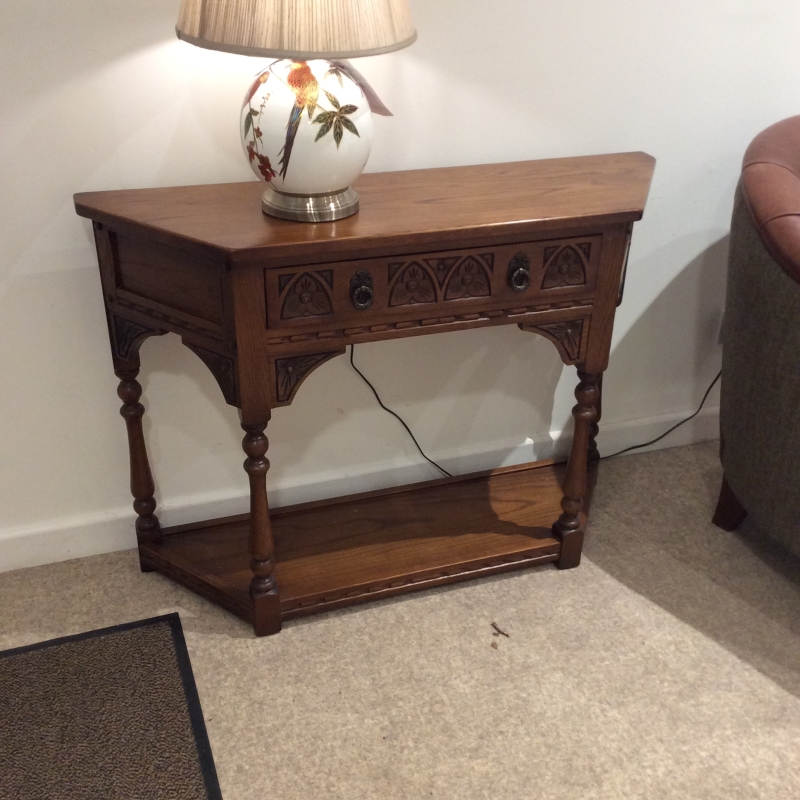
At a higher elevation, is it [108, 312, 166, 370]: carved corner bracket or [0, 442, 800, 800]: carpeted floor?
[108, 312, 166, 370]: carved corner bracket

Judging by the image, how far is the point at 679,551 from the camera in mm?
1832

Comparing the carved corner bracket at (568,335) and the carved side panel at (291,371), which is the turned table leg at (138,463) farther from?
the carved corner bracket at (568,335)

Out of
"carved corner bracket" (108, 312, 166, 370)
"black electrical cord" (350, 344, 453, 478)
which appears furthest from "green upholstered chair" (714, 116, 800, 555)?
"carved corner bracket" (108, 312, 166, 370)

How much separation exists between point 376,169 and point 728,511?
1.05 meters

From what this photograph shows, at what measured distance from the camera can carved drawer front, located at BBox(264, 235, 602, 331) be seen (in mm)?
1321

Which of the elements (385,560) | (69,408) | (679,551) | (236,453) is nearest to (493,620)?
(385,560)

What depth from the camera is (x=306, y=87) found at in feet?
4.17

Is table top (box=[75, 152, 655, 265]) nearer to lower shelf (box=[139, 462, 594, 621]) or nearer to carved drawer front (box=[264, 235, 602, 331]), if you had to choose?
carved drawer front (box=[264, 235, 602, 331])

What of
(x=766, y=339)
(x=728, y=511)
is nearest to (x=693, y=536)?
(x=728, y=511)

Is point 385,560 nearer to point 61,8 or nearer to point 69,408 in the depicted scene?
point 69,408

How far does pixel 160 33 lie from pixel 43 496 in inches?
35.7

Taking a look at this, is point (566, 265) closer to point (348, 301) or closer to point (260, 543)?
point (348, 301)

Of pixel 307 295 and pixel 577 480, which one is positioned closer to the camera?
pixel 307 295

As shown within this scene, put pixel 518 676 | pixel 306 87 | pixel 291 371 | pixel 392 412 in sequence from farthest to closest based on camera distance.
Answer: pixel 392 412 → pixel 518 676 → pixel 291 371 → pixel 306 87
